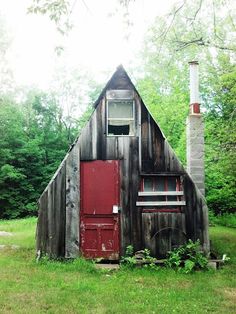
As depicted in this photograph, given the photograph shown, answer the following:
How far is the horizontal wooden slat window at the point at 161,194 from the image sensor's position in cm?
1297

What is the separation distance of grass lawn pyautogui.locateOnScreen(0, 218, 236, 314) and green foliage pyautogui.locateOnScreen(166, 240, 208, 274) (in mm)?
365

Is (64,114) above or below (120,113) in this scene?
above

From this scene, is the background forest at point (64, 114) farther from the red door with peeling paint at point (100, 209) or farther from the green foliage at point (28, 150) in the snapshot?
the red door with peeling paint at point (100, 209)

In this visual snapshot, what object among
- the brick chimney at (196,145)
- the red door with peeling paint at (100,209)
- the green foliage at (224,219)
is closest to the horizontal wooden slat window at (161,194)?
the red door with peeling paint at (100,209)

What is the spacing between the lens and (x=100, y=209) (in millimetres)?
12977

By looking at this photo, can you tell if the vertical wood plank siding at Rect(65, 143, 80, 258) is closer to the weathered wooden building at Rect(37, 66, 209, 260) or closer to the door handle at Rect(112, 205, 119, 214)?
the weathered wooden building at Rect(37, 66, 209, 260)

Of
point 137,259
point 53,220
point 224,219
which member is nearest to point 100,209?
point 53,220

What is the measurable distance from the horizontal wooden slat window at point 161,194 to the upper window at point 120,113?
1.67 meters

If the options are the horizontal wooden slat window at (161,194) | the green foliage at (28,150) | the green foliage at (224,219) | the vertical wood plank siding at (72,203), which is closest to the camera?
the vertical wood plank siding at (72,203)

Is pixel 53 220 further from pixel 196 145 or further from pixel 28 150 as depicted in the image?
pixel 28 150

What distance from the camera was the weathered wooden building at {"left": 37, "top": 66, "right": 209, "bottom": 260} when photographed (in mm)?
12867

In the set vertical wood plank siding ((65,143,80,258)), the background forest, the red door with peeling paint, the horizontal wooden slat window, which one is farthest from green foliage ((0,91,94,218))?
the horizontal wooden slat window

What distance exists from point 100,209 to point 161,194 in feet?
6.23

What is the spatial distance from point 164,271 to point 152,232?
144cm
